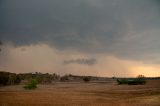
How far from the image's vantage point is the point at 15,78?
5773 inches

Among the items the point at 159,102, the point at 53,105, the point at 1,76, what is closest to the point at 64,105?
the point at 53,105

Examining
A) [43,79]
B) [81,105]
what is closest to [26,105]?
[81,105]

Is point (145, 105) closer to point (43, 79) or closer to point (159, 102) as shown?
point (159, 102)

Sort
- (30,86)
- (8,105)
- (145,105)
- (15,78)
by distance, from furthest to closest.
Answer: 1. (15,78)
2. (30,86)
3. (8,105)
4. (145,105)

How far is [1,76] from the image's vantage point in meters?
134

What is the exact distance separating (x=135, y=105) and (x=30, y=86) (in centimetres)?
7179

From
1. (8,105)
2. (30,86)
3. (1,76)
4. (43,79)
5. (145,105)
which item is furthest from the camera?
(43,79)

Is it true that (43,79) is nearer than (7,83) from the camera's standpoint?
No

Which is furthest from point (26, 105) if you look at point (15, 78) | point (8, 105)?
point (15, 78)

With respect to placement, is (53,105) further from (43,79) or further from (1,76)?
(43,79)

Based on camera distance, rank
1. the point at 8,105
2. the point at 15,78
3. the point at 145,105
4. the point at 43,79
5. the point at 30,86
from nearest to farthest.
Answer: the point at 145,105, the point at 8,105, the point at 30,86, the point at 15,78, the point at 43,79

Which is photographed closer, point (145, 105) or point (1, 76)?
point (145, 105)

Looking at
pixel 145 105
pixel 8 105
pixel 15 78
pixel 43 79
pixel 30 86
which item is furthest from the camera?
pixel 43 79

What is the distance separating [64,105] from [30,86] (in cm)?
6493
